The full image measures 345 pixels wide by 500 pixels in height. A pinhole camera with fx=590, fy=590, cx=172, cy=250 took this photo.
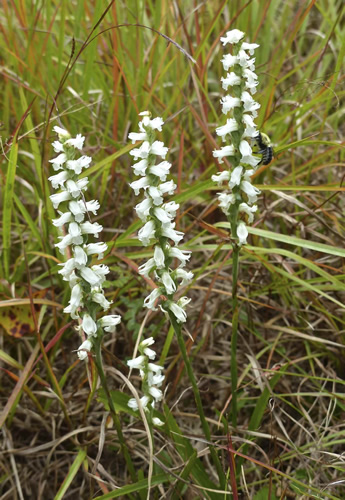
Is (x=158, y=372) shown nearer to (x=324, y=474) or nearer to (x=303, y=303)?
(x=324, y=474)

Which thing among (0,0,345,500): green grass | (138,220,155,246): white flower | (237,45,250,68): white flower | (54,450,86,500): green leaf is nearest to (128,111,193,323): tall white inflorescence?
(138,220,155,246): white flower

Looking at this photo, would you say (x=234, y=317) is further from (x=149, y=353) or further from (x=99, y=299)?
(x=99, y=299)

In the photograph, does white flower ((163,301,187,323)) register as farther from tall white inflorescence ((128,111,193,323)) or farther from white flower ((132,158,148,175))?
white flower ((132,158,148,175))

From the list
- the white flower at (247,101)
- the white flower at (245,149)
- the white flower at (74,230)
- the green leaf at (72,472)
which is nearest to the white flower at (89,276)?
the white flower at (74,230)

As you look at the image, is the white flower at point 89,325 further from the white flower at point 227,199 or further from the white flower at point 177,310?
the white flower at point 227,199

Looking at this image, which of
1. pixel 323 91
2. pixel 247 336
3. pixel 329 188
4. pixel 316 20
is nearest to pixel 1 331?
pixel 247 336

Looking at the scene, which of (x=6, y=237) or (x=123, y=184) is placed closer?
(x=6, y=237)
